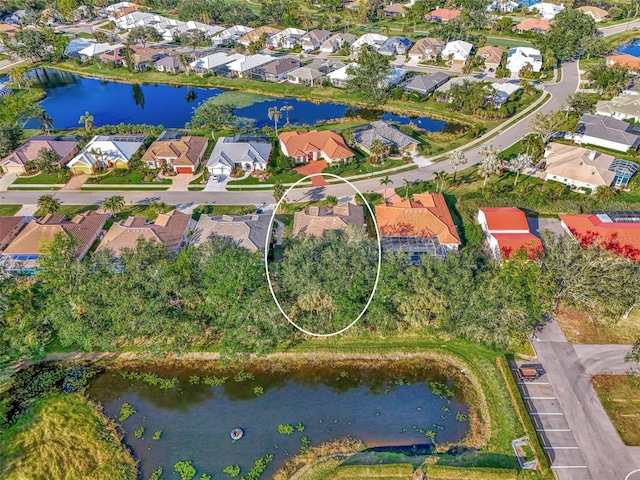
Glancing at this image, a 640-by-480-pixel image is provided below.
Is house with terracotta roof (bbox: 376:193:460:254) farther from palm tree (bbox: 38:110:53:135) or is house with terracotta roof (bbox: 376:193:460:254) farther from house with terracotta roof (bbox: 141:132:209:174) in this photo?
palm tree (bbox: 38:110:53:135)

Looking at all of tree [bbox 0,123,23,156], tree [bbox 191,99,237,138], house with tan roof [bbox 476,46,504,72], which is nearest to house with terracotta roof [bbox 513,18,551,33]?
house with tan roof [bbox 476,46,504,72]

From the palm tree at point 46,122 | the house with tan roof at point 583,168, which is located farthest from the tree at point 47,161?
the house with tan roof at point 583,168

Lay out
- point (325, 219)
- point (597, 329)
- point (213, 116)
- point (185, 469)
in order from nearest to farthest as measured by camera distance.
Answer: point (185, 469), point (597, 329), point (325, 219), point (213, 116)

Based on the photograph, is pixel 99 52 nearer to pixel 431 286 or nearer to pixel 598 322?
pixel 431 286

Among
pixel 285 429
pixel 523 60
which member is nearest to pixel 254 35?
pixel 523 60

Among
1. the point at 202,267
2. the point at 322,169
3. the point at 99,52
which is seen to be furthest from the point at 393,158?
the point at 99,52

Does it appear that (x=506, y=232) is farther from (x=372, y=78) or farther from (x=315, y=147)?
(x=372, y=78)
